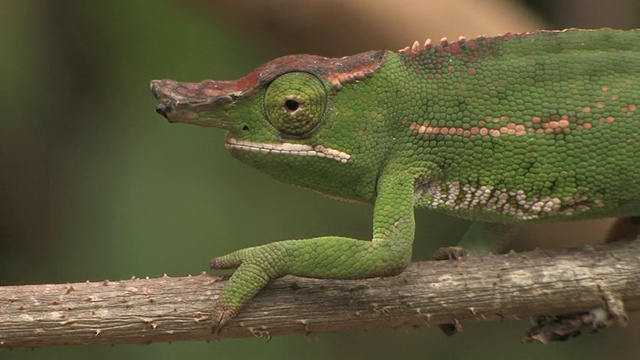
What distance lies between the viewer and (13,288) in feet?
6.81

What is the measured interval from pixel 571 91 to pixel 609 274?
0.47 metres

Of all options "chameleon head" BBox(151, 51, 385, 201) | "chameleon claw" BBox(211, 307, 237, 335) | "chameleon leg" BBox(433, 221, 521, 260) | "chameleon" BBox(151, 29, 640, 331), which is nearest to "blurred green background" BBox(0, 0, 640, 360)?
"chameleon leg" BBox(433, 221, 521, 260)

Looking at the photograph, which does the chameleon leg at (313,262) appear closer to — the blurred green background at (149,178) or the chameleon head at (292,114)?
the chameleon head at (292,114)

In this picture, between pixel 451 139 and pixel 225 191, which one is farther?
pixel 225 191

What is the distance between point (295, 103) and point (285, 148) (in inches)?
4.4

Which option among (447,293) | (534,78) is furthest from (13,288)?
(534,78)

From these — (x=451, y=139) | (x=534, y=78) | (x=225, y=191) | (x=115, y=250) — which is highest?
(x=534, y=78)

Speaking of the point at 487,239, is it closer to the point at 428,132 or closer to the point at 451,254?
the point at 451,254

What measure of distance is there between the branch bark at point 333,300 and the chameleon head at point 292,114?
27 centimetres

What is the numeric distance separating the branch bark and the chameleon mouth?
0.31m

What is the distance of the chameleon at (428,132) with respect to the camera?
200cm

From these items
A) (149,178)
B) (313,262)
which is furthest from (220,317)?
(149,178)

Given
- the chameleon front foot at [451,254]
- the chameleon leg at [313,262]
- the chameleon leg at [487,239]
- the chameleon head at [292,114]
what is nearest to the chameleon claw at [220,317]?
the chameleon leg at [313,262]

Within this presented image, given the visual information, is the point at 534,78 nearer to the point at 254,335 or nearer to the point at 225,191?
the point at 254,335
